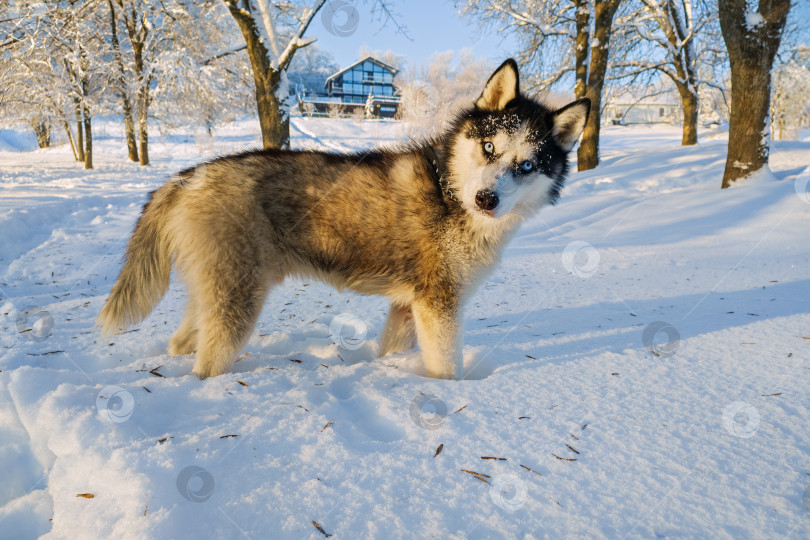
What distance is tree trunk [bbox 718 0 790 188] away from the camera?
791 centimetres

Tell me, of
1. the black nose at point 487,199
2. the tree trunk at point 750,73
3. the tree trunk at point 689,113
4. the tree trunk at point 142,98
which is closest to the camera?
the black nose at point 487,199

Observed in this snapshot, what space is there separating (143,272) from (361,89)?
64.8 m

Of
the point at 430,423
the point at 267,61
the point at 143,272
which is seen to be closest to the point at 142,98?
the point at 267,61

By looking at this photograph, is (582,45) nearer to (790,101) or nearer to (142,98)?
(142,98)

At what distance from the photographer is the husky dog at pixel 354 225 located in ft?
9.01

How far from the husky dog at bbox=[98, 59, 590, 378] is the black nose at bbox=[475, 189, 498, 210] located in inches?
4.1

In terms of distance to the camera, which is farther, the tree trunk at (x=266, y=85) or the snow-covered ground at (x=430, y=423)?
the tree trunk at (x=266, y=85)

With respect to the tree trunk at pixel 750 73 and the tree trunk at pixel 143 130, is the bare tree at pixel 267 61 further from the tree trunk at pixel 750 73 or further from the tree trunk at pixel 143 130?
the tree trunk at pixel 143 130

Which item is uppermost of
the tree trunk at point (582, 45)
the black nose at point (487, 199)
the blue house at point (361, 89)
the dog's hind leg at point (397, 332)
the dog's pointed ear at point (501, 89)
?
the blue house at point (361, 89)

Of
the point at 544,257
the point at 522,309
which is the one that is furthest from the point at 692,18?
the point at 522,309

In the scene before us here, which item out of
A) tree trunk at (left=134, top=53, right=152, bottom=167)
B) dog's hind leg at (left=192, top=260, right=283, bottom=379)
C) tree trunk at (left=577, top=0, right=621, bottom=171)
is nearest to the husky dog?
dog's hind leg at (left=192, top=260, right=283, bottom=379)

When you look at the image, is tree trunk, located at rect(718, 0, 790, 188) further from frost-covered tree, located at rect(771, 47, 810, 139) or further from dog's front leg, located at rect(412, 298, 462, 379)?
frost-covered tree, located at rect(771, 47, 810, 139)

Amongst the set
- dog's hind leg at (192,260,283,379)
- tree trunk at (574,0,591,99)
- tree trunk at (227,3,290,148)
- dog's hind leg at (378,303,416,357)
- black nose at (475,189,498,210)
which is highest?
tree trunk at (574,0,591,99)

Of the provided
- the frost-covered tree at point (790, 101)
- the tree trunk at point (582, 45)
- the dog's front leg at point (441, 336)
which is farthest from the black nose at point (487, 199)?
the frost-covered tree at point (790, 101)
